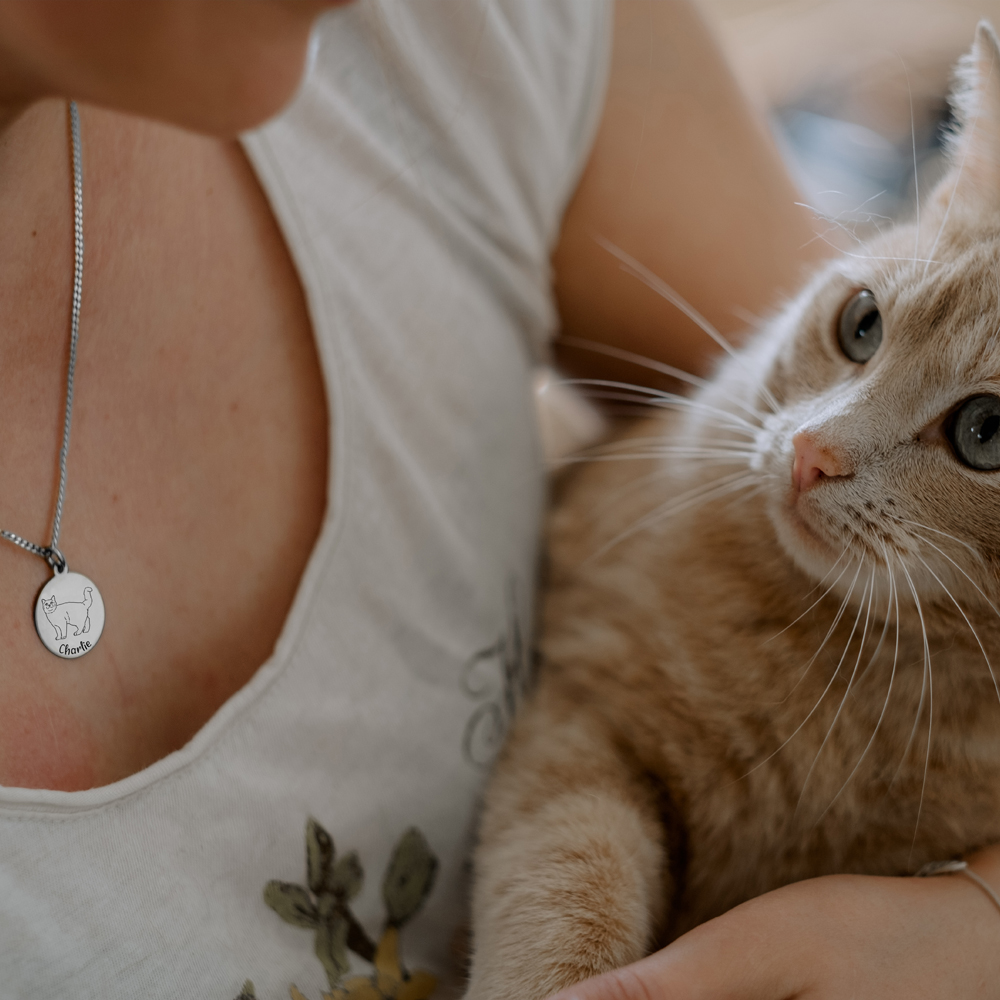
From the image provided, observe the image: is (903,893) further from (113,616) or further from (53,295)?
(53,295)

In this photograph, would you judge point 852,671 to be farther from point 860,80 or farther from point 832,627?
point 860,80

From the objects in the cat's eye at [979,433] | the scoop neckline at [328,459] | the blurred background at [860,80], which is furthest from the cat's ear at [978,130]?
the blurred background at [860,80]

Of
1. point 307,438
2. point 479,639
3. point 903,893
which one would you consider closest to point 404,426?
point 307,438

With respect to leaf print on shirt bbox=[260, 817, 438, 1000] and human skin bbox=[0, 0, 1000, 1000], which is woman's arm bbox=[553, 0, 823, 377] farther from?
leaf print on shirt bbox=[260, 817, 438, 1000]

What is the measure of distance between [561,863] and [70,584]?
526 mm

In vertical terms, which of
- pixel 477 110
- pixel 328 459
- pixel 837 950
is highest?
pixel 477 110

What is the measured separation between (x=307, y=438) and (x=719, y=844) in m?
0.61

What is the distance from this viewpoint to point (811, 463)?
30.8 inches

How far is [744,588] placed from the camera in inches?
37.5

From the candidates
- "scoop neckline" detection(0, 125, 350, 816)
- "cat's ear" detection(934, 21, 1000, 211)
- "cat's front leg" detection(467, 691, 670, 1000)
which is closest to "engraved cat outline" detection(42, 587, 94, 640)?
"scoop neckline" detection(0, 125, 350, 816)

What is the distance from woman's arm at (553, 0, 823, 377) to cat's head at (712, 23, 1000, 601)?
230 millimetres

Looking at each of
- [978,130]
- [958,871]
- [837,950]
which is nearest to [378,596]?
[837,950]

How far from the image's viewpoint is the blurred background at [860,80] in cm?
210

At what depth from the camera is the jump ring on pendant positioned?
26.7 inches
